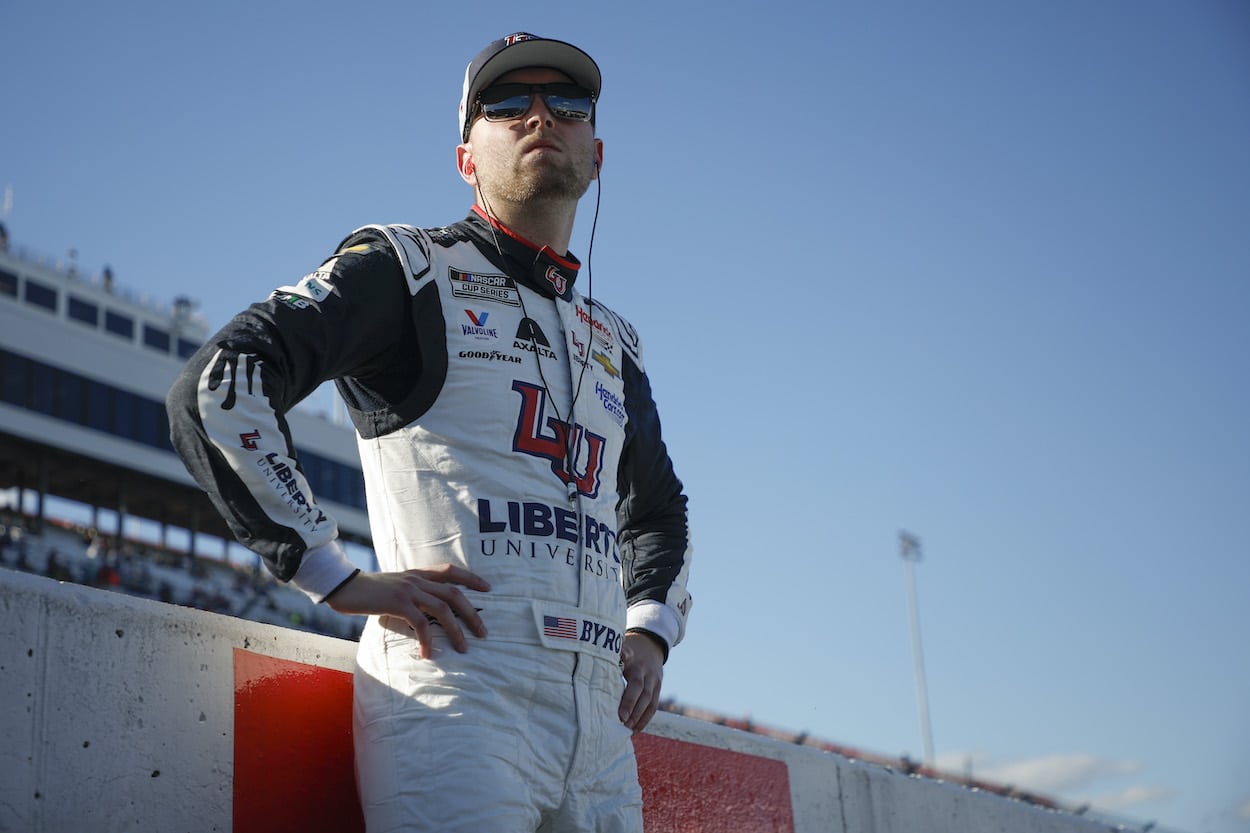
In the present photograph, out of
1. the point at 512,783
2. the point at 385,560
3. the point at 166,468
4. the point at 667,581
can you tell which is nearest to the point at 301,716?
the point at 385,560

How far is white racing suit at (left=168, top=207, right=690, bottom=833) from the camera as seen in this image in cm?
242

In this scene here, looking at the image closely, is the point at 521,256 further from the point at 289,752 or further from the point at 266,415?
the point at 289,752

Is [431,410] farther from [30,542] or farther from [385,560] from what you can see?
[30,542]

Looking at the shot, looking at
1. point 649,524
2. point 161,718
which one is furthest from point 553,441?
point 161,718

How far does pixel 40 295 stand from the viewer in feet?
139

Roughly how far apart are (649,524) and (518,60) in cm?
129

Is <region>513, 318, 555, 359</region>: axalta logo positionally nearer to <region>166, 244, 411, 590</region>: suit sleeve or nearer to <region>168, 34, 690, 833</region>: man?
<region>168, 34, 690, 833</region>: man

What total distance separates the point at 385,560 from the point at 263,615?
2935 cm

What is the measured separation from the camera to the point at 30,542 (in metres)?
30.5

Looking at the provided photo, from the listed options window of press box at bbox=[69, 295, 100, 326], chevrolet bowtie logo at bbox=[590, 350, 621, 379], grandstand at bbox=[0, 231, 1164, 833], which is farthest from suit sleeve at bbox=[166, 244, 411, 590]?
window of press box at bbox=[69, 295, 100, 326]

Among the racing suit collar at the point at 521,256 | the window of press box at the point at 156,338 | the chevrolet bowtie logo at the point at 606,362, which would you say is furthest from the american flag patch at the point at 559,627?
the window of press box at the point at 156,338

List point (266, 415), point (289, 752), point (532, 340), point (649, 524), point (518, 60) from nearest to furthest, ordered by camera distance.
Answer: point (266, 415)
point (289, 752)
point (532, 340)
point (518, 60)
point (649, 524)

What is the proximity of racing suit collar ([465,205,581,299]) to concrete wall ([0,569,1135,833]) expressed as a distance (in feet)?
3.19

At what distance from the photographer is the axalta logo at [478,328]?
2836 mm
